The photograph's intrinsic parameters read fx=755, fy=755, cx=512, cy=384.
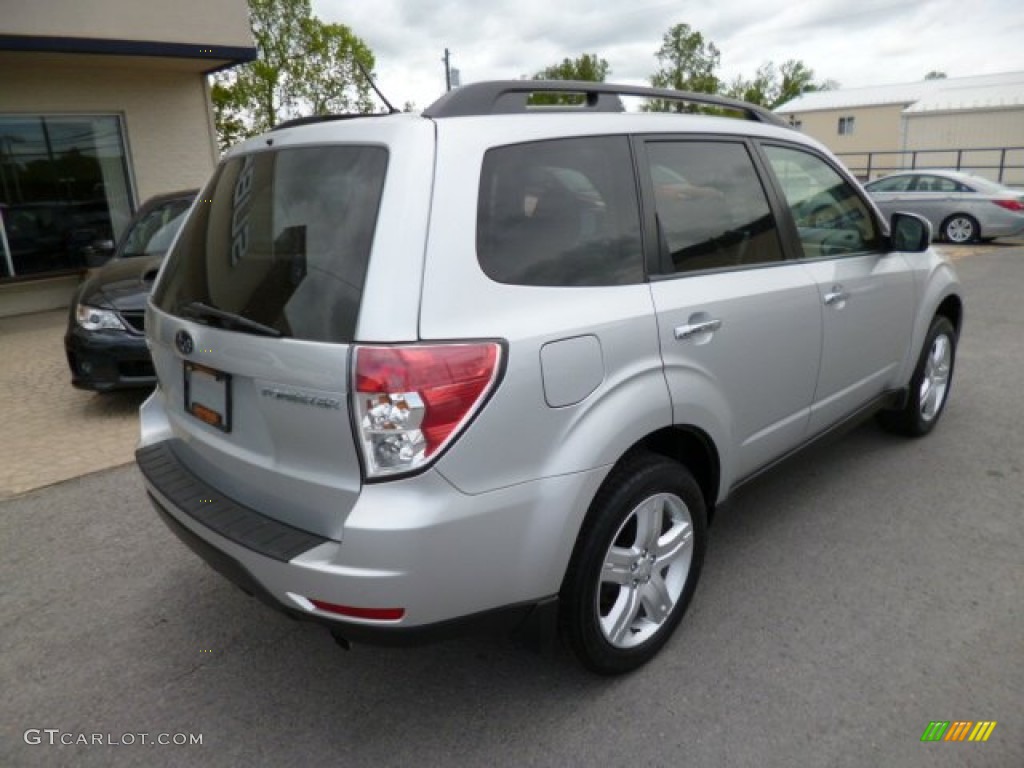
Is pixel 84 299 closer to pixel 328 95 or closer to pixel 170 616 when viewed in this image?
pixel 170 616

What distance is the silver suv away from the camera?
1935 mm

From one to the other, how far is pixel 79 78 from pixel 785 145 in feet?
33.4

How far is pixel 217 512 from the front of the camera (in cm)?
232

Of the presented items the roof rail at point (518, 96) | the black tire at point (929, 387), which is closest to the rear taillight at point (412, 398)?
the roof rail at point (518, 96)

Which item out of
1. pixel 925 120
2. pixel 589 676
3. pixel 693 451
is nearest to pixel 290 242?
pixel 693 451

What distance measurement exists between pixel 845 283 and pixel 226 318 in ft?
8.68

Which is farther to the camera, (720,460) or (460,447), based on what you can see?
(720,460)

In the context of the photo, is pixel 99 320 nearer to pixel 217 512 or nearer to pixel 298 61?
pixel 217 512

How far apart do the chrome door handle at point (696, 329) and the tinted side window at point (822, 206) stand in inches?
37.4

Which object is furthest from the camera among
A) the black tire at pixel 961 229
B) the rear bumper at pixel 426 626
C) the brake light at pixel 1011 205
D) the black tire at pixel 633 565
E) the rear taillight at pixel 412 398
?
the black tire at pixel 961 229

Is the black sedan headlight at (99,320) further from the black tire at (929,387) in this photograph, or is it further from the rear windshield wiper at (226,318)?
the black tire at (929,387)

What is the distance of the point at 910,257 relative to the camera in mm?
4055

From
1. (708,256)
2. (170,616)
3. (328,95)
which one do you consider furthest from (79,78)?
(328,95)

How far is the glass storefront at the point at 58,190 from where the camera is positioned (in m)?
9.94
